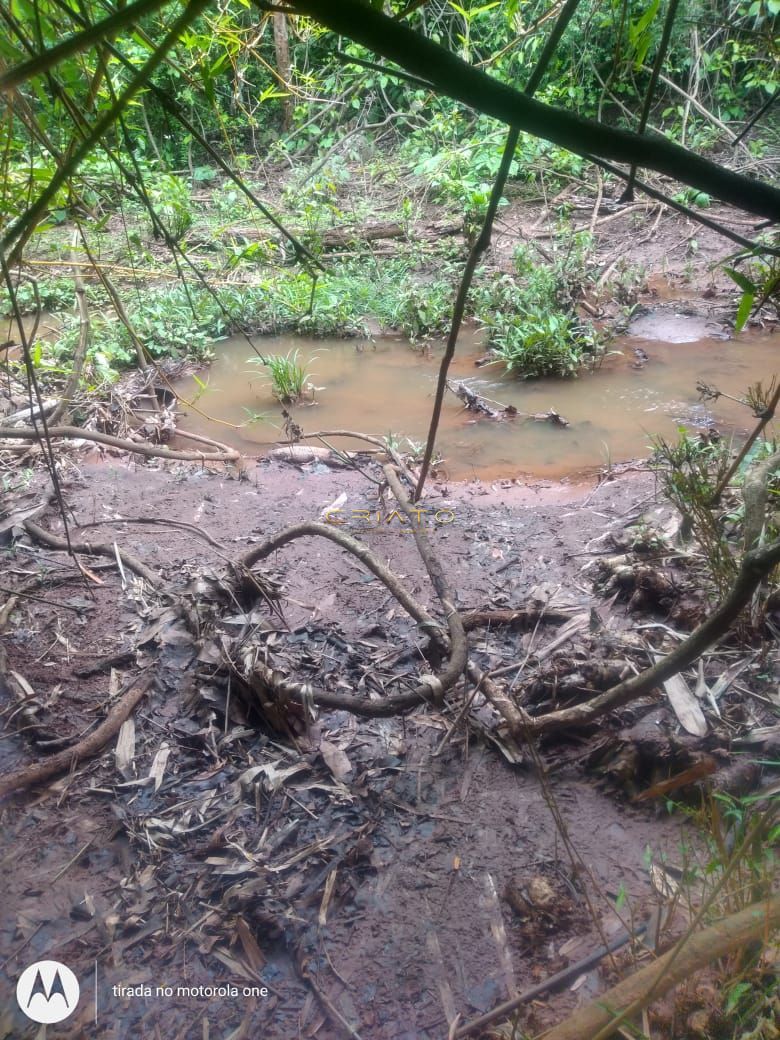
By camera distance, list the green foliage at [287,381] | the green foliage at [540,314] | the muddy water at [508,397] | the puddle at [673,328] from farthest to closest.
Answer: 1. the puddle at [673,328]
2. the green foliage at [540,314]
3. the green foliage at [287,381]
4. the muddy water at [508,397]

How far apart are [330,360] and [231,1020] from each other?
5655 mm

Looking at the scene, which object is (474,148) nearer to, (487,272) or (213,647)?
(487,272)

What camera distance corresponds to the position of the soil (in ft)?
4.87

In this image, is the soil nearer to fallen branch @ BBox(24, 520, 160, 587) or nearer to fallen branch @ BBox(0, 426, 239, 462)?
fallen branch @ BBox(24, 520, 160, 587)

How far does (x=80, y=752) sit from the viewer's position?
1.99m

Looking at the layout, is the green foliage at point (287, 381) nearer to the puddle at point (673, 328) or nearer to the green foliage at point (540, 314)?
the green foliage at point (540, 314)

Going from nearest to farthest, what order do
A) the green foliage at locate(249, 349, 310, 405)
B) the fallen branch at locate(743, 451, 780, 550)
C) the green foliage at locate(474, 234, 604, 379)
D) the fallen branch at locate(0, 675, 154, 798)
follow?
the fallen branch at locate(0, 675, 154, 798)
the fallen branch at locate(743, 451, 780, 550)
the green foliage at locate(249, 349, 310, 405)
the green foliage at locate(474, 234, 604, 379)

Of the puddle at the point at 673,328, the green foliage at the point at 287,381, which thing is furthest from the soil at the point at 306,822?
the puddle at the point at 673,328

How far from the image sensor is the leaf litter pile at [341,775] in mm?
1503

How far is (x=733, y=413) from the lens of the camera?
4.91 meters

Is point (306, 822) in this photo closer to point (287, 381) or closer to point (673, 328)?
point (287, 381)

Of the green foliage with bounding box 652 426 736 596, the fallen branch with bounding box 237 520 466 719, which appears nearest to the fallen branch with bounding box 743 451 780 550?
the green foliage with bounding box 652 426 736 596

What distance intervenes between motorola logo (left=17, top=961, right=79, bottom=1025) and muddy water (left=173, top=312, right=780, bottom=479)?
10.9 ft

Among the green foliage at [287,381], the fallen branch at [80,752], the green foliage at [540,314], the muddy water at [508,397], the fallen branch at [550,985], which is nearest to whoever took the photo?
the fallen branch at [550,985]
